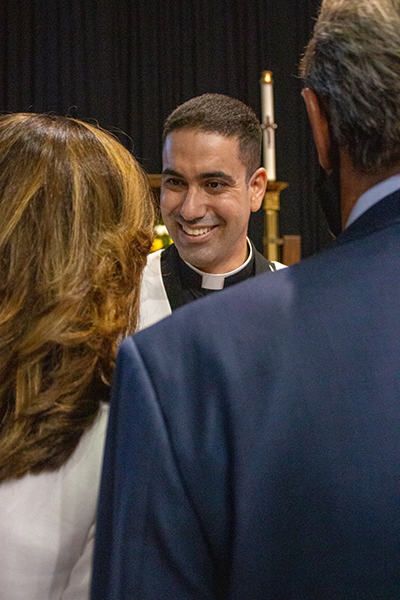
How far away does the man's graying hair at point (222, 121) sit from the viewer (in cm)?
226

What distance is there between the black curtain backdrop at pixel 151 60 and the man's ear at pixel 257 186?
2180mm

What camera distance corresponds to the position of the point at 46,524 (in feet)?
2.63

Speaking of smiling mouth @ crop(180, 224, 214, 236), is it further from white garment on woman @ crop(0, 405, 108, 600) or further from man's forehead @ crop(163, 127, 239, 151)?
white garment on woman @ crop(0, 405, 108, 600)

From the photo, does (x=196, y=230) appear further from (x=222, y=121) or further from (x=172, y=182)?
(x=222, y=121)

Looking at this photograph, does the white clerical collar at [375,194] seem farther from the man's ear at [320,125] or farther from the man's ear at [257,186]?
the man's ear at [257,186]

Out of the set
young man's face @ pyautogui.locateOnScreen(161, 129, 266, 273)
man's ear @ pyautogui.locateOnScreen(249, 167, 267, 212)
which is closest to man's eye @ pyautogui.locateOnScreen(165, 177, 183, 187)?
young man's face @ pyautogui.locateOnScreen(161, 129, 266, 273)

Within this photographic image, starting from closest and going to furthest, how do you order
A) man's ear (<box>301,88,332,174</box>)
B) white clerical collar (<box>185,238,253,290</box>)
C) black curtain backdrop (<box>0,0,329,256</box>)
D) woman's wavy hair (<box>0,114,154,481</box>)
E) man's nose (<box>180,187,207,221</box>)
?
man's ear (<box>301,88,332,174</box>) → woman's wavy hair (<box>0,114,154,481</box>) → man's nose (<box>180,187,207,221</box>) → white clerical collar (<box>185,238,253,290</box>) → black curtain backdrop (<box>0,0,329,256</box>)

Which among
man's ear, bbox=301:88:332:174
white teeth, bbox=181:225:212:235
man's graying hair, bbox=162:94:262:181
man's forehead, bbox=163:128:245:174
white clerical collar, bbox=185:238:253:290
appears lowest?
white clerical collar, bbox=185:238:253:290

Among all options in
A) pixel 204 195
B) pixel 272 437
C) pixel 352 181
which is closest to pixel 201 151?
pixel 204 195

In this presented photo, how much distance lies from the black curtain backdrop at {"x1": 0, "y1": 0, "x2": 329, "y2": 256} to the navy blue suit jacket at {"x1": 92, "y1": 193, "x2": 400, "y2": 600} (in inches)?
161

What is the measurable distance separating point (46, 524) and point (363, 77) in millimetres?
739

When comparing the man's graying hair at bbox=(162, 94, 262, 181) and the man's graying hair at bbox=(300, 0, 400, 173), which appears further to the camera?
the man's graying hair at bbox=(162, 94, 262, 181)

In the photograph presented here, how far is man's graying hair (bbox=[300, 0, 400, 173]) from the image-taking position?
63 centimetres

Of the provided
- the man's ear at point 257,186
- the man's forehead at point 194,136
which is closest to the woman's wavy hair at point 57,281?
the man's forehead at point 194,136
